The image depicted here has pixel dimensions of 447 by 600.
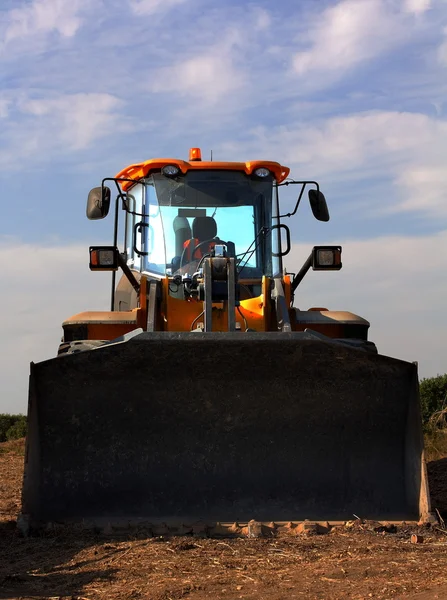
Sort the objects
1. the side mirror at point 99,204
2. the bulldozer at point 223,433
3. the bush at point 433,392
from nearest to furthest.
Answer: the bulldozer at point 223,433
the side mirror at point 99,204
the bush at point 433,392

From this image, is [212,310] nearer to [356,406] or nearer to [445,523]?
[356,406]

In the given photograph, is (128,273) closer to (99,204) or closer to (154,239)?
(154,239)

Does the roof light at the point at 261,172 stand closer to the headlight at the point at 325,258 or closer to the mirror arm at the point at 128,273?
the headlight at the point at 325,258

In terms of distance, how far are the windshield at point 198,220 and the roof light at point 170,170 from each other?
Answer: 78 mm

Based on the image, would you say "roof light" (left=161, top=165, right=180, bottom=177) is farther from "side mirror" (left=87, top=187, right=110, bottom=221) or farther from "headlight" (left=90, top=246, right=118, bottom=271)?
"headlight" (left=90, top=246, right=118, bottom=271)

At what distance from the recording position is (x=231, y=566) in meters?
4.68

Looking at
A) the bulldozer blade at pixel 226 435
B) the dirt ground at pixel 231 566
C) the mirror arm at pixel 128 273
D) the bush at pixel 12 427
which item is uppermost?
the mirror arm at pixel 128 273

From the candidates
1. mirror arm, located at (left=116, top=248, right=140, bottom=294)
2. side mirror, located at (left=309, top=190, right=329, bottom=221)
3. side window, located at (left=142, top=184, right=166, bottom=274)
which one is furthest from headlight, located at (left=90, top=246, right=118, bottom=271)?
side mirror, located at (left=309, top=190, right=329, bottom=221)

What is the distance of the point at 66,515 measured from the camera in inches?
231

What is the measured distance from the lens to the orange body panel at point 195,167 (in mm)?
7633

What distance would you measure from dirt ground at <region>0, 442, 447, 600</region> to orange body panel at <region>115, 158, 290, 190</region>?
3280 mm

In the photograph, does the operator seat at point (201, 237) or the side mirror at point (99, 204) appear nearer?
the side mirror at point (99, 204)

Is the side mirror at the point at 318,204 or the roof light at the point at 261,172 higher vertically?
the roof light at the point at 261,172

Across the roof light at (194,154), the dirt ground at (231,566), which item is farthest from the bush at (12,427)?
the dirt ground at (231,566)
